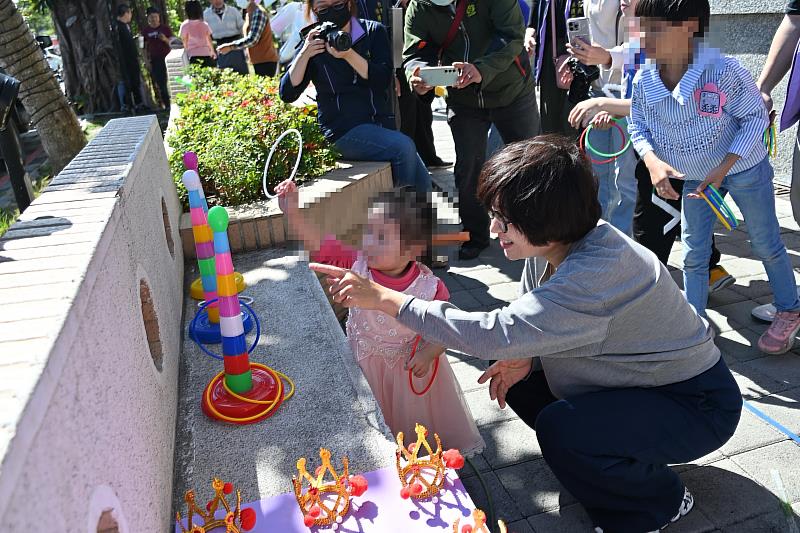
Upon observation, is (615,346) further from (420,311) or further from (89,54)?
(89,54)

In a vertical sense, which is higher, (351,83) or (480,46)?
(480,46)

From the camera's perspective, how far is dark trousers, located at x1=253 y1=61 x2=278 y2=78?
930 cm

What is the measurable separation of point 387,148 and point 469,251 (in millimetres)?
957

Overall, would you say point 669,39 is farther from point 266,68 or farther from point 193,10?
point 193,10

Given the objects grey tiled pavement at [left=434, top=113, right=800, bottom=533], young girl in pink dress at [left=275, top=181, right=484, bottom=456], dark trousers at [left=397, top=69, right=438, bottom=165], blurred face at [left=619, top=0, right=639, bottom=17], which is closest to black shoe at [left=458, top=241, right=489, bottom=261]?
grey tiled pavement at [left=434, top=113, right=800, bottom=533]

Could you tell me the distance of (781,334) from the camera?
311 cm

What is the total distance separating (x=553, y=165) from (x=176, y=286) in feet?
6.10

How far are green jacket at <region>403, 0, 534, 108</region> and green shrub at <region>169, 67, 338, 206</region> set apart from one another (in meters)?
0.86

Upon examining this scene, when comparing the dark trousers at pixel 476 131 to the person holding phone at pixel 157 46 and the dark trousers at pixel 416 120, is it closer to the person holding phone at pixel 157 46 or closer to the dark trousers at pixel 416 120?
the dark trousers at pixel 416 120

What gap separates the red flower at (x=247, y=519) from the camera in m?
1.74

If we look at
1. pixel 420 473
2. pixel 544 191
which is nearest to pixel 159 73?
pixel 544 191

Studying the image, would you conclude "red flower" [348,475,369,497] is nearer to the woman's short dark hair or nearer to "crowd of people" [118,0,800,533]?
"crowd of people" [118,0,800,533]

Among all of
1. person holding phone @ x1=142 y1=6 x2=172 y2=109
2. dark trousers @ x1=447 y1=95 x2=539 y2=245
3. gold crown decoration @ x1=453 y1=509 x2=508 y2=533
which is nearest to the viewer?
gold crown decoration @ x1=453 y1=509 x2=508 y2=533

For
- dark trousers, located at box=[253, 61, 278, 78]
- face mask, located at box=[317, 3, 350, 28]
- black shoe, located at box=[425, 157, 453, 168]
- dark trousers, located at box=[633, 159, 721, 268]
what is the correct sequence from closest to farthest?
dark trousers, located at box=[633, 159, 721, 268] < face mask, located at box=[317, 3, 350, 28] < black shoe, located at box=[425, 157, 453, 168] < dark trousers, located at box=[253, 61, 278, 78]
